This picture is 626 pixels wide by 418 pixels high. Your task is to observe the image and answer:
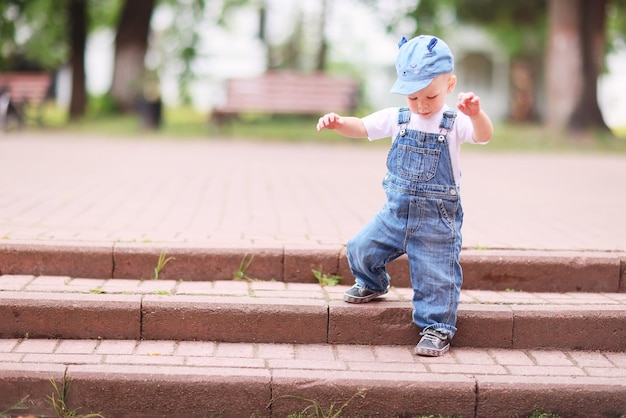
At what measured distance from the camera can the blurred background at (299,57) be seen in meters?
15.8

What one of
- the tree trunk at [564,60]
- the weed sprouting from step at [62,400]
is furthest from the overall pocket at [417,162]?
the tree trunk at [564,60]

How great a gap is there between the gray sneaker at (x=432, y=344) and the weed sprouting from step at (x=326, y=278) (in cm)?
75

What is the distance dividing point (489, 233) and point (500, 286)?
34.7 inches

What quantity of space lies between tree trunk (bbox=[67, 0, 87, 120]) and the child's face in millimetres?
16286

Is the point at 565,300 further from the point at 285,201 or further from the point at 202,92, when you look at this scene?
the point at 202,92

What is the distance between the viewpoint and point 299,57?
27.1 m

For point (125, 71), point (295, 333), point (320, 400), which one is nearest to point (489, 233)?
point (295, 333)

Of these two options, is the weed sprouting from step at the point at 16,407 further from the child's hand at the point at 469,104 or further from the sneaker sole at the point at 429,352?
the child's hand at the point at 469,104

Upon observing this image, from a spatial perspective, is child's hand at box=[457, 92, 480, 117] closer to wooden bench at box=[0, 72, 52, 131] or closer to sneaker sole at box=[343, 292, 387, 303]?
sneaker sole at box=[343, 292, 387, 303]

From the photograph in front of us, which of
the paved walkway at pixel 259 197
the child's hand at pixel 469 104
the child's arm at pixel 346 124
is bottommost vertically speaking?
the paved walkway at pixel 259 197

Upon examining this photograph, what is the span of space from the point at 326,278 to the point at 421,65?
147 centimetres

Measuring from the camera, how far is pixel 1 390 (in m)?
3.56

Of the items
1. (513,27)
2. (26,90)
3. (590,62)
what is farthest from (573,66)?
(26,90)

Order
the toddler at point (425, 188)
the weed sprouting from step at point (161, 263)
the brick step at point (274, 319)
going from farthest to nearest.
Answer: the weed sprouting from step at point (161, 263) → the brick step at point (274, 319) → the toddler at point (425, 188)
